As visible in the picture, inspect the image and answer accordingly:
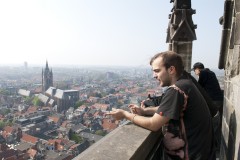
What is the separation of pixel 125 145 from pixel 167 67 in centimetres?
56

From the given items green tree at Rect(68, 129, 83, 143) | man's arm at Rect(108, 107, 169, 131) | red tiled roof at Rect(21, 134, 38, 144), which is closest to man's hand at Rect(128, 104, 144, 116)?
man's arm at Rect(108, 107, 169, 131)

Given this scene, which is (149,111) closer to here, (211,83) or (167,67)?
(167,67)

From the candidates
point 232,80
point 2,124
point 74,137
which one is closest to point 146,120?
point 232,80

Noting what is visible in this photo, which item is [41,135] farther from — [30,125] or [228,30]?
[228,30]

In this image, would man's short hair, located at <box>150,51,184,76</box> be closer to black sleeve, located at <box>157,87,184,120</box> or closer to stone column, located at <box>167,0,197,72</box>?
black sleeve, located at <box>157,87,184,120</box>

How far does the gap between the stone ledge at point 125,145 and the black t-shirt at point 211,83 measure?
7.00ft

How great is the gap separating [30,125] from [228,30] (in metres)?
47.1

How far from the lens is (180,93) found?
5.83 ft

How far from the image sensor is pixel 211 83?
418 cm

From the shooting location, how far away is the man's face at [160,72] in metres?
1.95

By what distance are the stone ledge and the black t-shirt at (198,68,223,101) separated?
2135 millimetres

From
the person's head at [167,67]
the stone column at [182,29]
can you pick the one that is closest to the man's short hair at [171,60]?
the person's head at [167,67]

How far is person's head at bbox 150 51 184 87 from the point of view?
1934mm

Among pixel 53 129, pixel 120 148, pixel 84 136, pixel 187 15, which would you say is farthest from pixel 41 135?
pixel 120 148
